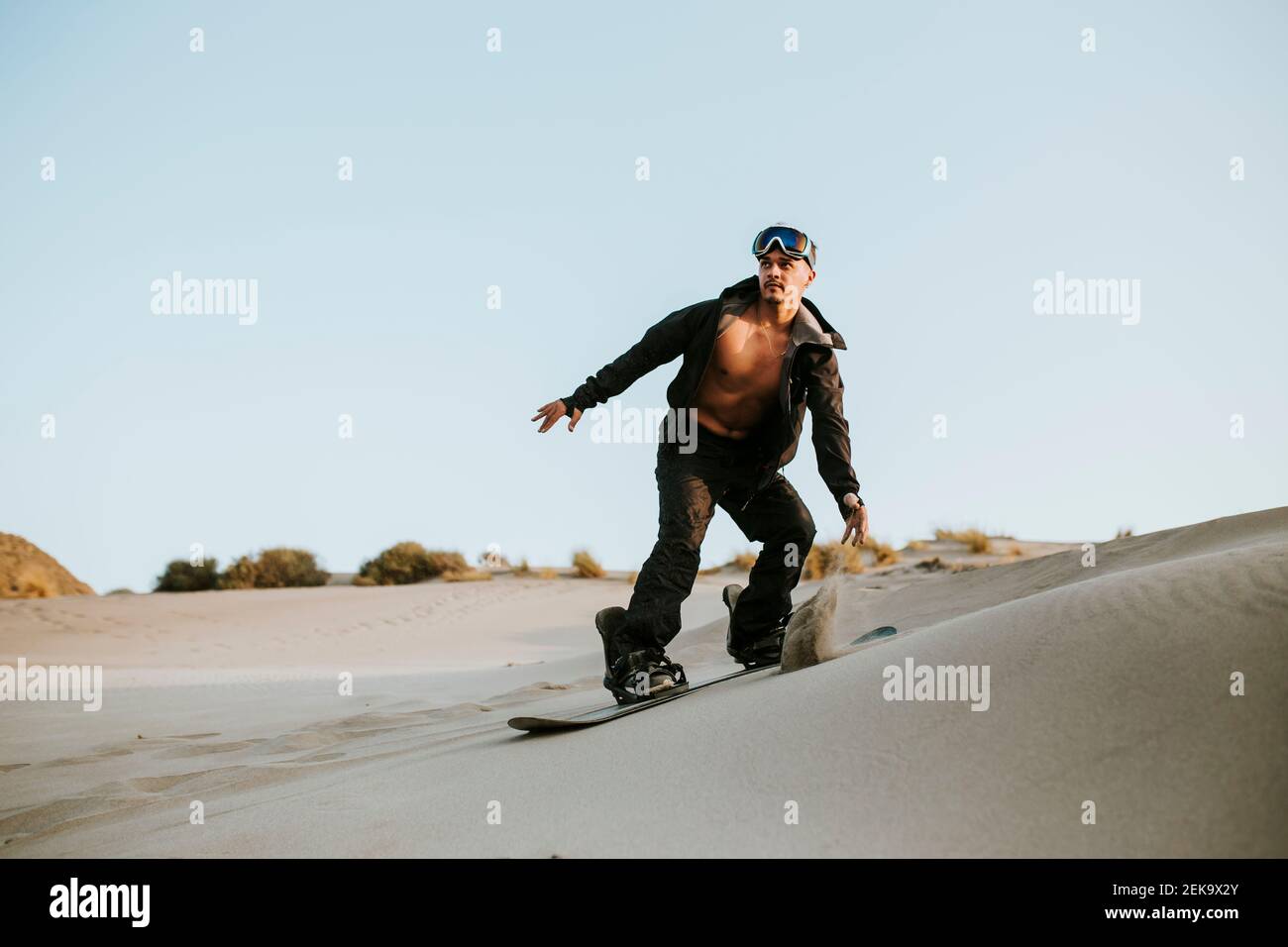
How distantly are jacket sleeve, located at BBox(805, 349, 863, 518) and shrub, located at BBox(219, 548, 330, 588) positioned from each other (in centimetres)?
1539

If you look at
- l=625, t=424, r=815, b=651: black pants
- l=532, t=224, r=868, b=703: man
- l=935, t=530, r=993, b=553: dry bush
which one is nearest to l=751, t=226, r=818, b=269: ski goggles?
l=532, t=224, r=868, b=703: man

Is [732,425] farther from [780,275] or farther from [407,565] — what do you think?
[407,565]

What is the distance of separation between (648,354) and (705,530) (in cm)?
82

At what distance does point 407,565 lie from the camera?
18.4m

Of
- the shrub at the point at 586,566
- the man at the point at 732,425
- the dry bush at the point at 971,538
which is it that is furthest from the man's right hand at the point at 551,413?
the shrub at the point at 586,566

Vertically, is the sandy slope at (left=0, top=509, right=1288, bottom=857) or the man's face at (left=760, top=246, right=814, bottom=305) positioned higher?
the man's face at (left=760, top=246, right=814, bottom=305)

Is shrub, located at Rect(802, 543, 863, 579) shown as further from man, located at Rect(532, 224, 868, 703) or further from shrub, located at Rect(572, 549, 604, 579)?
man, located at Rect(532, 224, 868, 703)

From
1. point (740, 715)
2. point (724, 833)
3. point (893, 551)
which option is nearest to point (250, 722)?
point (740, 715)

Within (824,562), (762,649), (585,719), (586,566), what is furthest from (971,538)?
(585,719)

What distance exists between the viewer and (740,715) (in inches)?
127

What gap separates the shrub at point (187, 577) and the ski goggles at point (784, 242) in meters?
15.5

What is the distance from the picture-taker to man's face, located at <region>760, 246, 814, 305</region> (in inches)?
168

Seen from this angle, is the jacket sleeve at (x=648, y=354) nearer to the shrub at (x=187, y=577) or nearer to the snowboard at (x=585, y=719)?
the snowboard at (x=585, y=719)
